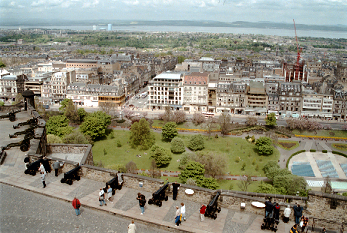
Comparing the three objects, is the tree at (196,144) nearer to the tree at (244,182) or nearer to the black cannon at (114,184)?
the tree at (244,182)

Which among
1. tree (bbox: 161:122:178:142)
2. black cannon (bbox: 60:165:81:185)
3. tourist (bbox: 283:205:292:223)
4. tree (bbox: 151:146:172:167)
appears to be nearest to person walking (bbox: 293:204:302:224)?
tourist (bbox: 283:205:292:223)

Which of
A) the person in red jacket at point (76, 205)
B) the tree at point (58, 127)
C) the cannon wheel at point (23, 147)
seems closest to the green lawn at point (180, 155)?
the tree at point (58, 127)

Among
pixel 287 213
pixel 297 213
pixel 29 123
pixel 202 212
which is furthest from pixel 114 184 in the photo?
pixel 29 123

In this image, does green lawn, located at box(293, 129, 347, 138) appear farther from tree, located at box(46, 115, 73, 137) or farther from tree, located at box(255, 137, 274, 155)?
tree, located at box(46, 115, 73, 137)

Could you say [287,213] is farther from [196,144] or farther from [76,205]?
[196,144]

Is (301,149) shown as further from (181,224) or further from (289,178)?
(181,224)

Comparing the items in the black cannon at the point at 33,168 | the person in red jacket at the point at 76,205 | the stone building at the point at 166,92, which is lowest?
the stone building at the point at 166,92
